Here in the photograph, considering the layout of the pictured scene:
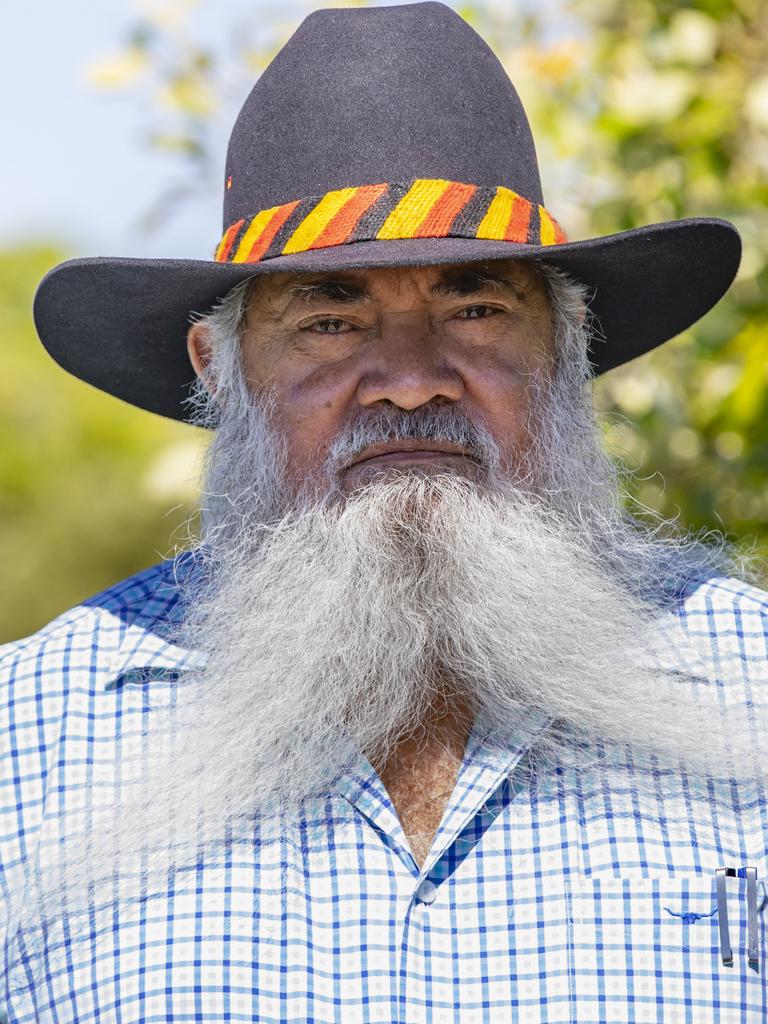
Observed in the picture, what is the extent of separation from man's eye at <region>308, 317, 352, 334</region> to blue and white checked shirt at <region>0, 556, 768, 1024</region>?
783mm

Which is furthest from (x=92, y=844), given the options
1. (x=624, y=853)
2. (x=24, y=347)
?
(x=24, y=347)

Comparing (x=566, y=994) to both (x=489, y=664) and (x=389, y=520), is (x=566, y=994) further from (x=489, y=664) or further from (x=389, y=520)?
(x=389, y=520)

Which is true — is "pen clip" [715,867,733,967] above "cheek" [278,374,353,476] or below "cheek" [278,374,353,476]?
below

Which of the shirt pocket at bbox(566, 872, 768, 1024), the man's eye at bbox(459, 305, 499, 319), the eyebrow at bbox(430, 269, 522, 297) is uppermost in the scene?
the eyebrow at bbox(430, 269, 522, 297)

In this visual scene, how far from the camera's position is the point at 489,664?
232cm

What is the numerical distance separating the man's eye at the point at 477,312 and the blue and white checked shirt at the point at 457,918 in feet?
2.47

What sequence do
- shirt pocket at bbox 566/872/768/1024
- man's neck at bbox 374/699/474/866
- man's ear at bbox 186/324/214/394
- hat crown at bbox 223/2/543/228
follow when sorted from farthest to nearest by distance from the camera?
1. man's ear at bbox 186/324/214/394
2. hat crown at bbox 223/2/543/228
3. man's neck at bbox 374/699/474/866
4. shirt pocket at bbox 566/872/768/1024

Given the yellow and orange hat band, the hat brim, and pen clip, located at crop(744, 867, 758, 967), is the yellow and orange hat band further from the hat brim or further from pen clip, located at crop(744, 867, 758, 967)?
pen clip, located at crop(744, 867, 758, 967)

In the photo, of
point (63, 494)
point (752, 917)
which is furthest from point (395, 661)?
point (63, 494)

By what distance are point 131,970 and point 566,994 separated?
2.30 feet

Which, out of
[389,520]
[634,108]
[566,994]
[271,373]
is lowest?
[566,994]

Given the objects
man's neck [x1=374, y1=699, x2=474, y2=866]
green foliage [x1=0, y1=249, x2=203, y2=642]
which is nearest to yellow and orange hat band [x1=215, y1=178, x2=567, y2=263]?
man's neck [x1=374, y1=699, x2=474, y2=866]

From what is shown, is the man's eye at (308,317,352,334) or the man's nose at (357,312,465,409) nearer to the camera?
the man's nose at (357,312,465,409)

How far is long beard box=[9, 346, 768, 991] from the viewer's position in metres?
2.24
